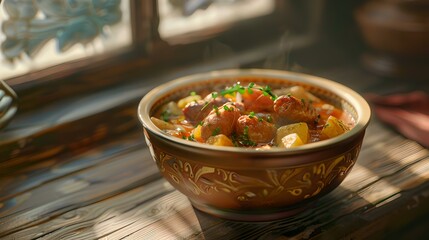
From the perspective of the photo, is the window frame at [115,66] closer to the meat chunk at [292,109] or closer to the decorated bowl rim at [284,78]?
the decorated bowl rim at [284,78]

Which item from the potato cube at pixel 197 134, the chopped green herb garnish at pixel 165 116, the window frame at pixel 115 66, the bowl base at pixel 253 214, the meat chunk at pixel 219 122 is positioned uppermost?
the meat chunk at pixel 219 122

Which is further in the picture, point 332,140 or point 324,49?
point 324,49

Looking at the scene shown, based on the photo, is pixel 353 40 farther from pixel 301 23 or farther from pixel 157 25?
pixel 157 25

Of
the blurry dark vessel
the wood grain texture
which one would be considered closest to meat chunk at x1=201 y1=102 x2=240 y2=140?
the wood grain texture

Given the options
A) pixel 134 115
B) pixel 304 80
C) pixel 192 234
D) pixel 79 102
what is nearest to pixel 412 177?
Result: pixel 304 80

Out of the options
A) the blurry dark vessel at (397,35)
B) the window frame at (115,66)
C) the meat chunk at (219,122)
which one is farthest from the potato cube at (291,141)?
the blurry dark vessel at (397,35)

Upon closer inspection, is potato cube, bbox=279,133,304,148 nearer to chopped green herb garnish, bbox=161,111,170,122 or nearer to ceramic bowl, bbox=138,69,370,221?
ceramic bowl, bbox=138,69,370,221

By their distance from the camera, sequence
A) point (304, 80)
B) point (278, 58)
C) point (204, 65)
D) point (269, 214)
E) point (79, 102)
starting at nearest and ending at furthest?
Answer: point (269, 214) < point (304, 80) < point (79, 102) < point (204, 65) < point (278, 58)
